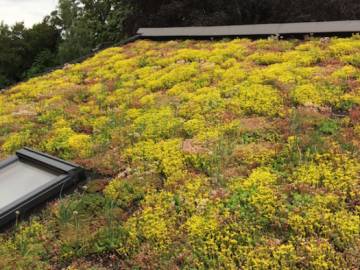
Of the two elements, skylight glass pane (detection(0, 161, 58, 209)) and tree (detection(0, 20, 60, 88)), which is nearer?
skylight glass pane (detection(0, 161, 58, 209))

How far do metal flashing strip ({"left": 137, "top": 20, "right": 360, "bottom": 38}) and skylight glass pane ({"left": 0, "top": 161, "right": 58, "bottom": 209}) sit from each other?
319 inches

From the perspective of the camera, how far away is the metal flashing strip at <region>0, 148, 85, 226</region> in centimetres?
600

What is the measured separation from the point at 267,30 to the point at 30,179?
28.3 ft

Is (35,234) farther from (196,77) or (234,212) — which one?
(196,77)

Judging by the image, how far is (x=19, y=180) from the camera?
6.67 meters

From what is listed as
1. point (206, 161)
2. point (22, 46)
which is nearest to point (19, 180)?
point (206, 161)

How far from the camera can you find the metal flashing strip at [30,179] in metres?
6.00

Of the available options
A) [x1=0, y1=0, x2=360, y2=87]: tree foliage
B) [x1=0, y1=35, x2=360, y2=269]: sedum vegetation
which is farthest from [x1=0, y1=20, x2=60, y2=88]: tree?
[x1=0, y1=35, x2=360, y2=269]: sedum vegetation

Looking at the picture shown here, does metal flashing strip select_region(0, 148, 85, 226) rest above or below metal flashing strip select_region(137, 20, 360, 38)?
below

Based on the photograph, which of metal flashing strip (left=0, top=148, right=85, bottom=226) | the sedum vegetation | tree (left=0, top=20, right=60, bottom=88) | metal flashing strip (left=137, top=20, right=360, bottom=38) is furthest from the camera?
tree (left=0, top=20, right=60, bottom=88)

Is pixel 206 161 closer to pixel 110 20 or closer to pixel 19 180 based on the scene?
pixel 19 180

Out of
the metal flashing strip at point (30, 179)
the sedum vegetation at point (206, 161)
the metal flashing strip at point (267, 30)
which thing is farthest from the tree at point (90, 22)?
the metal flashing strip at point (30, 179)

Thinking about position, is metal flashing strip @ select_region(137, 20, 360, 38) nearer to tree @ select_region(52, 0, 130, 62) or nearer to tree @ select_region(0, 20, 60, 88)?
tree @ select_region(52, 0, 130, 62)

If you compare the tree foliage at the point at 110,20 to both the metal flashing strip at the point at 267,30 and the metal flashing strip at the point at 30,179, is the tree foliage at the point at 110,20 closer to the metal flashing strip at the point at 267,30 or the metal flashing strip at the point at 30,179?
the metal flashing strip at the point at 267,30
